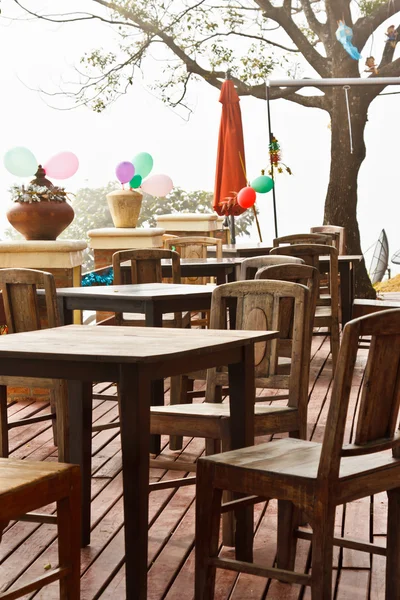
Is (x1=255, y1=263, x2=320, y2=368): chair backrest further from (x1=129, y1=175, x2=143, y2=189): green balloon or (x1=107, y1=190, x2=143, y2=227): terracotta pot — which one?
(x1=129, y1=175, x2=143, y2=189): green balloon

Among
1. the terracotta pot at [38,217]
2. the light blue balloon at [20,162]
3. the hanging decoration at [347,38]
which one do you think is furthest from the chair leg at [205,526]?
the hanging decoration at [347,38]

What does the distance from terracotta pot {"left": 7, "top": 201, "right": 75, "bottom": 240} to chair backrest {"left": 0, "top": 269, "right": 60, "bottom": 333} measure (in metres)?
1.74

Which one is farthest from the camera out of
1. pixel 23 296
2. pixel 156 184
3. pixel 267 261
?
pixel 156 184

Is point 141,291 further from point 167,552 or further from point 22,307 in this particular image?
point 167,552

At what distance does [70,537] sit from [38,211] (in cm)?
351

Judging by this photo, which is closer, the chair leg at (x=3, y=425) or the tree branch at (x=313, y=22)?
the chair leg at (x=3, y=425)

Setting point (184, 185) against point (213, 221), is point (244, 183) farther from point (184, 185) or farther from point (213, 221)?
point (184, 185)

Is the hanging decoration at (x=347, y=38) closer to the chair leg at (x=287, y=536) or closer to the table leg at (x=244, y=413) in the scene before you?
the table leg at (x=244, y=413)

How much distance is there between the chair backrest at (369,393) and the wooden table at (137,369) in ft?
1.56

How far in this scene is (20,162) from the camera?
18.4 ft

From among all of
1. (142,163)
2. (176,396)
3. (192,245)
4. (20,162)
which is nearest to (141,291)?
(176,396)

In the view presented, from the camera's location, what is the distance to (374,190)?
557 inches

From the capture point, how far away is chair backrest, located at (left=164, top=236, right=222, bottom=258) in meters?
6.54

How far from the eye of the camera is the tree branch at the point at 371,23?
11.6 m
